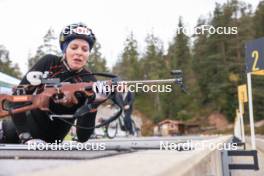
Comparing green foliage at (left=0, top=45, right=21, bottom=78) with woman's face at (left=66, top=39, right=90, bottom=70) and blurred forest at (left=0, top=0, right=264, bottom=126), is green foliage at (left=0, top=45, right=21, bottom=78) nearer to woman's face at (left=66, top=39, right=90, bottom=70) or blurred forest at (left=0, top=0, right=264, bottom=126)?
blurred forest at (left=0, top=0, right=264, bottom=126)

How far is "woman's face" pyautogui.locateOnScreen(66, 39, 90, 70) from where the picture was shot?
101 inches

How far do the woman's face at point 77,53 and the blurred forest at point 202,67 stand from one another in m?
33.6

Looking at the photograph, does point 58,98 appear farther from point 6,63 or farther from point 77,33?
point 6,63

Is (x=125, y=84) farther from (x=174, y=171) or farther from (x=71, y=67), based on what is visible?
(x=174, y=171)

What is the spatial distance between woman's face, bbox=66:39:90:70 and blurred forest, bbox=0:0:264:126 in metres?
33.6

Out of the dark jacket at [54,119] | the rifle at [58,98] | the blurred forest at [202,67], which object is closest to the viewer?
the rifle at [58,98]

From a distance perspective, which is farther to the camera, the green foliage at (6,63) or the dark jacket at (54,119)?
the green foliage at (6,63)

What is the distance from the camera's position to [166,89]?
286cm

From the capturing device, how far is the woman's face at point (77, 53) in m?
2.56

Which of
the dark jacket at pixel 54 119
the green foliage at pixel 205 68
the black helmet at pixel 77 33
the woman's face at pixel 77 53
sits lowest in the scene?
the dark jacket at pixel 54 119

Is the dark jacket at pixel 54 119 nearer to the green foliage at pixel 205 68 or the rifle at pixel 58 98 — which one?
the rifle at pixel 58 98

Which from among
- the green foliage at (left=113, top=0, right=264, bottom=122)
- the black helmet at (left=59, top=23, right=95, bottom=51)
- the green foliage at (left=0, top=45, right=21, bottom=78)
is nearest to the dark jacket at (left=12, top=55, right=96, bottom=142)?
the black helmet at (left=59, top=23, right=95, bottom=51)

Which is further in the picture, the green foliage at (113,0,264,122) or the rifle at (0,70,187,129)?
the green foliage at (113,0,264,122)

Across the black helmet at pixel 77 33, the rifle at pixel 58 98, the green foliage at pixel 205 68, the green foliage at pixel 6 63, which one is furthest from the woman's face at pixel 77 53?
the green foliage at pixel 6 63
